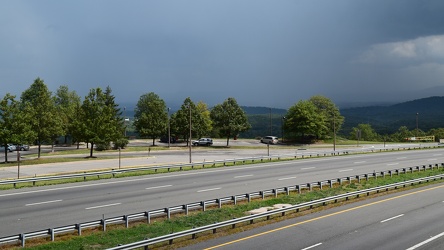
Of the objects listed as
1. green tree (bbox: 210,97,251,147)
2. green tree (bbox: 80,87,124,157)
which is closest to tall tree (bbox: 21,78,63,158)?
green tree (bbox: 80,87,124,157)

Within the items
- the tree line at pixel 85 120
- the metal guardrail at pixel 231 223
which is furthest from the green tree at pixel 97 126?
the metal guardrail at pixel 231 223

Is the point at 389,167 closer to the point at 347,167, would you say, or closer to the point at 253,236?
the point at 347,167

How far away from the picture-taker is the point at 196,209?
2578cm

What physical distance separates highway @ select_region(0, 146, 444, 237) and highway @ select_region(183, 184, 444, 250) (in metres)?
8.85

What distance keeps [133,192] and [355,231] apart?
699 inches

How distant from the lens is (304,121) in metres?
97.9

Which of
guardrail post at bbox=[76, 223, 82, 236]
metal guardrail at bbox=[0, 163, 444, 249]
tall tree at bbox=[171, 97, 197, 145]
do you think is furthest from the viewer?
tall tree at bbox=[171, 97, 197, 145]

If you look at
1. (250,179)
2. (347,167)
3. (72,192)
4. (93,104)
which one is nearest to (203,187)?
(250,179)

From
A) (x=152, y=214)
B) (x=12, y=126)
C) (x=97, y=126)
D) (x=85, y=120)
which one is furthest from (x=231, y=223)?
(x=85, y=120)

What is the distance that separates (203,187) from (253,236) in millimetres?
15121

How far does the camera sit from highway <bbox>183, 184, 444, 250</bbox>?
1811 cm

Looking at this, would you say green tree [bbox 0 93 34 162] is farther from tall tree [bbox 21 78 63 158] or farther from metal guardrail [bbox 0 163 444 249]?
metal guardrail [bbox 0 163 444 249]

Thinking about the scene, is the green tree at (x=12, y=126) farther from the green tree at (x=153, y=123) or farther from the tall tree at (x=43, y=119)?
the green tree at (x=153, y=123)

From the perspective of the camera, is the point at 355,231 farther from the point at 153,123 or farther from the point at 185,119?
the point at 153,123
